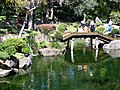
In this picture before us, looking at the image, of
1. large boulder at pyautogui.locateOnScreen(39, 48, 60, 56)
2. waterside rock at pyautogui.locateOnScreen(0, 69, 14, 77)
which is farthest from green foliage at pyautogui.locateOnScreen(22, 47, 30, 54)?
waterside rock at pyautogui.locateOnScreen(0, 69, 14, 77)

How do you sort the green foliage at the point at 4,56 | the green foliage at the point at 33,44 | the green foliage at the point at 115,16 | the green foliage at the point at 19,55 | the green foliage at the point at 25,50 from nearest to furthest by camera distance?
the green foliage at the point at 4,56 → the green foliage at the point at 19,55 → the green foliage at the point at 25,50 → the green foliage at the point at 33,44 → the green foliage at the point at 115,16

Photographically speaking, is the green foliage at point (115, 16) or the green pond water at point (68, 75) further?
the green foliage at point (115, 16)

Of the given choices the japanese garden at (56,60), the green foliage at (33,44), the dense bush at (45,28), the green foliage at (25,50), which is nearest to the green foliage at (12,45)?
the japanese garden at (56,60)

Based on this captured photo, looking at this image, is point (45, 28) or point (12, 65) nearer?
point (12, 65)

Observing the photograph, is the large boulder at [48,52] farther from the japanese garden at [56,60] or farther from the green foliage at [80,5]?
the green foliage at [80,5]

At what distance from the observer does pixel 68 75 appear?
80.2ft

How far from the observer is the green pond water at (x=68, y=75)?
70.4ft

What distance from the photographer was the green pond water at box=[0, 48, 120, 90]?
70.4ft

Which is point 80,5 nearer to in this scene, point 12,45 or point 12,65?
point 12,45

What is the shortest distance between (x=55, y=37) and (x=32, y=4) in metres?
6.04

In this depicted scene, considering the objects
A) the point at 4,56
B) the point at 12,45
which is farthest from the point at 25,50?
the point at 4,56

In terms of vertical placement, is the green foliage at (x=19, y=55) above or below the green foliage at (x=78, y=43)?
above

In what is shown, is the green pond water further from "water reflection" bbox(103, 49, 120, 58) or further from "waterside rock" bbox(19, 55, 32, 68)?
"water reflection" bbox(103, 49, 120, 58)

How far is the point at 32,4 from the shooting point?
4134cm
